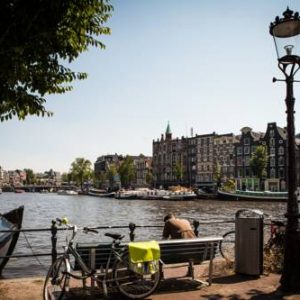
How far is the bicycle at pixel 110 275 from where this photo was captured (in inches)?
266

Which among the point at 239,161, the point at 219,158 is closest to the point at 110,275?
the point at 239,161

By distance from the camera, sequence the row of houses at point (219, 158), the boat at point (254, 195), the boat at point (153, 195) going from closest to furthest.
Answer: the boat at point (254, 195) → the row of houses at point (219, 158) → the boat at point (153, 195)

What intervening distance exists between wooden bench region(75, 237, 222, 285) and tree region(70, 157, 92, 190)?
143 metres

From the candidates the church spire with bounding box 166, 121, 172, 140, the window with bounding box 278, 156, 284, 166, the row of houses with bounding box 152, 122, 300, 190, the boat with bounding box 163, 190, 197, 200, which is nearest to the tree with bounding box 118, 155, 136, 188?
the row of houses with bounding box 152, 122, 300, 190

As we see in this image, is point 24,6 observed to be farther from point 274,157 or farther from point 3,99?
point 274,157

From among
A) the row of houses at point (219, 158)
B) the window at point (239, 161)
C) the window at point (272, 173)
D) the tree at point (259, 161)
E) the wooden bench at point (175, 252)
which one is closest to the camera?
the wooden bench at point (175, 252)

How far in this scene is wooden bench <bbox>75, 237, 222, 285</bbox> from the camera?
699 cm

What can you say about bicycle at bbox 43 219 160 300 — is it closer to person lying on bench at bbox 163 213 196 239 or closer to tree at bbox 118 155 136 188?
person lying on bench at bbox 163 213 196 239

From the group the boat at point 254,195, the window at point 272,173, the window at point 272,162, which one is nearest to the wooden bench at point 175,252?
the boat at point 254,195

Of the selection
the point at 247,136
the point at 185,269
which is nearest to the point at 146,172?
the point at 247,136

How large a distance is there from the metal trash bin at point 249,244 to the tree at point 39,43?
4374 mm

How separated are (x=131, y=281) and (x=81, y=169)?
144 meters

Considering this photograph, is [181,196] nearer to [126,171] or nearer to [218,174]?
[218,174]

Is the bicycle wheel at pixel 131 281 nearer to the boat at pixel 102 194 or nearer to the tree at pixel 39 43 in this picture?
the tree at pixel 39 43
